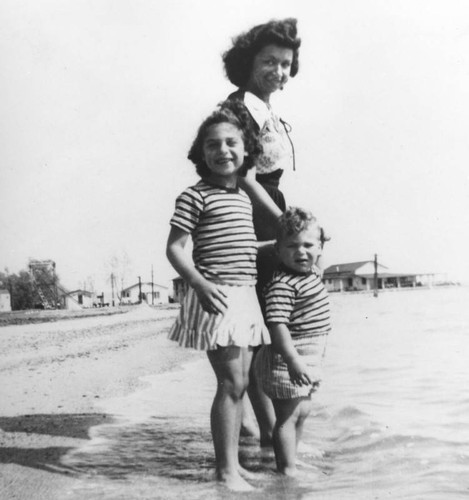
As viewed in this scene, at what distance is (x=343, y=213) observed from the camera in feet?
9.11

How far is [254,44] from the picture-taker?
6.62 feet

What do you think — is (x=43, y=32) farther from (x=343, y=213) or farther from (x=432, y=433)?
(x=432, y=433)

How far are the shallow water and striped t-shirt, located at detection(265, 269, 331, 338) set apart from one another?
0.42 metres

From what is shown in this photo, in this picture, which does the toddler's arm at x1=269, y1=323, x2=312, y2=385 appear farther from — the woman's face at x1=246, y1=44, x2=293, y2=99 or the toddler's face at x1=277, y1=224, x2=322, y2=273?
the woman's face at x1=246, y1=44, x2=293, y2=99

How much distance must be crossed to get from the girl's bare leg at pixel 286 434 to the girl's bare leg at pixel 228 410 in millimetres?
138

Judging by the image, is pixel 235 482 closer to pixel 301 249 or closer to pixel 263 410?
pixel 263 410

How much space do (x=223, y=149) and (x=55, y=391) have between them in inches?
75.0

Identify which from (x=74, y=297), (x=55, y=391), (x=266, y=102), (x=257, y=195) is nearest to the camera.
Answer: (x=257, y=195)

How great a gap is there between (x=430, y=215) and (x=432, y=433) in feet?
3.50

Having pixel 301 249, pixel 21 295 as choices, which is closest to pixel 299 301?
pixel 301 249

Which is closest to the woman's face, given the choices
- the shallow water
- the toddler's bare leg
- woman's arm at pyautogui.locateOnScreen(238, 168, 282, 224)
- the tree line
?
woman's arm at pyautogui.locateOnScreen(238, 168, 282, 224)

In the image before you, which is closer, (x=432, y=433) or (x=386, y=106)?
(x=432, y=433)

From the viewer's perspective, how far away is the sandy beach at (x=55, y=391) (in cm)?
176

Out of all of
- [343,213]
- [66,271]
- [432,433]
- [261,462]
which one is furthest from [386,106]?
[66,271]
